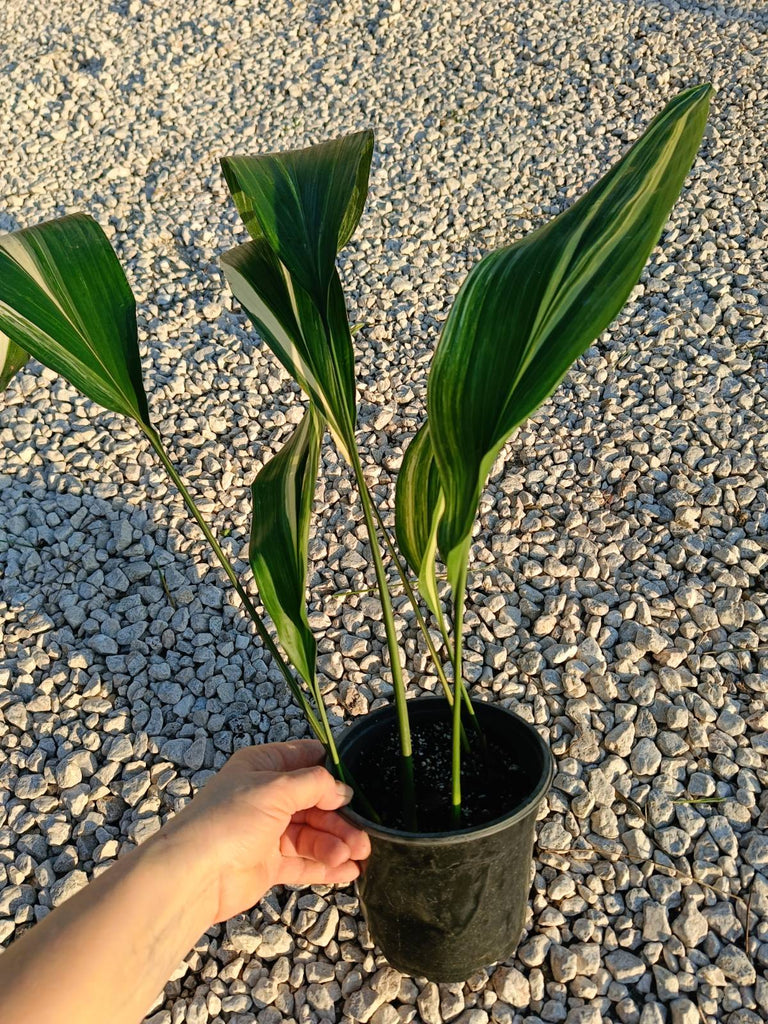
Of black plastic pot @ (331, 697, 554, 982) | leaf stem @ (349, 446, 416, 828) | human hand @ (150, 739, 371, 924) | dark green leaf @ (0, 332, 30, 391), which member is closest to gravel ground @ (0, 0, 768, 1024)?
black plastic pot @ (331, 697, 554, 982)

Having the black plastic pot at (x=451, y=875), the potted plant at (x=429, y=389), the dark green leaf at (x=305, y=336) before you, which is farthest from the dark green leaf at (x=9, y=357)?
the black plastic pot at (x=451, y=875)

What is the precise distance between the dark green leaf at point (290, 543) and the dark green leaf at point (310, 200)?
0.14 m

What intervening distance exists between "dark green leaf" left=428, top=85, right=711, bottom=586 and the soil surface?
433 mm

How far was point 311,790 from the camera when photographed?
3.15 feet

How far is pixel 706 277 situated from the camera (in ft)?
7.50

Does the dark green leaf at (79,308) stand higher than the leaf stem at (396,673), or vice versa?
the dark green leaf at (79,308)

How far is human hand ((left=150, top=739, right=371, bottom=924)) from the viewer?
934mm

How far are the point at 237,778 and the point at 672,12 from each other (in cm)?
321

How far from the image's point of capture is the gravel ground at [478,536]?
122 cm

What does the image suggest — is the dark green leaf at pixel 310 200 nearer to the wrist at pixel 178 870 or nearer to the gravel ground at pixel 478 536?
the wrist at pixel 178 870

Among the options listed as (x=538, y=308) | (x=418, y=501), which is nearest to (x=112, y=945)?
(x=418, y=501)

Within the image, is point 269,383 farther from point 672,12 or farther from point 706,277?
point 672,12

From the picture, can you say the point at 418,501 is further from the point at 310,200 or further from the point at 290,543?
the point at 310,200

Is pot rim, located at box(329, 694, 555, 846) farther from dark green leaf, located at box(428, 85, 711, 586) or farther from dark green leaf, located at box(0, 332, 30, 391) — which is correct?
dark green leaf, located at box(0, 332, 30, 391)
